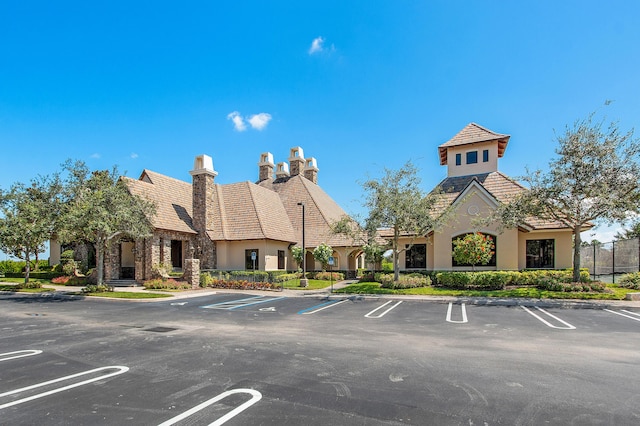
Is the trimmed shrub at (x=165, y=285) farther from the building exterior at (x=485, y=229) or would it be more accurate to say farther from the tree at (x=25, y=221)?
the building exterior at (x=485, y=229)

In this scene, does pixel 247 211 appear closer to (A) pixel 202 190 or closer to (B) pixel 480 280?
(A) pixel 202 190

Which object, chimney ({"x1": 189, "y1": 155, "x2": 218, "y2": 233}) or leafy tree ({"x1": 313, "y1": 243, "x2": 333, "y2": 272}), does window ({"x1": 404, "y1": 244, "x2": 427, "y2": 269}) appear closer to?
leafy tree ({"x1": 313, "y1": 243, "x2": 333, "y2": 272})

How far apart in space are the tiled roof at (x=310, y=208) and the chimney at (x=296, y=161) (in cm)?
182

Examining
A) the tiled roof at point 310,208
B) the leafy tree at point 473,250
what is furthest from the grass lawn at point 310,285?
the leafy tree at point 473,250

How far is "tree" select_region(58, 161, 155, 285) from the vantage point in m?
20.8

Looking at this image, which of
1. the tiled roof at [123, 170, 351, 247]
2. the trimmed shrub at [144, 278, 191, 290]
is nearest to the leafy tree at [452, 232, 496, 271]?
the tiled roof at [123, 170, 351, 247]

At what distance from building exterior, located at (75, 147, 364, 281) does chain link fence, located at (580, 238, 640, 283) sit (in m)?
18.9

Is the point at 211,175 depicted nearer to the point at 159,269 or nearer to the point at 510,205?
the point at 159,269

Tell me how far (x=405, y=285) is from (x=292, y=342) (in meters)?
15.2

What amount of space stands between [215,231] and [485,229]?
70.8ft

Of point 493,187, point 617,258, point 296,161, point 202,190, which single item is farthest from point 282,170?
point 617,258

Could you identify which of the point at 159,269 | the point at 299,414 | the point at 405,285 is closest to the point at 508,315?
the point at 405,285

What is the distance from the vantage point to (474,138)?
31.2 m

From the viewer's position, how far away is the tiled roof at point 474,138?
3032 centimetres
